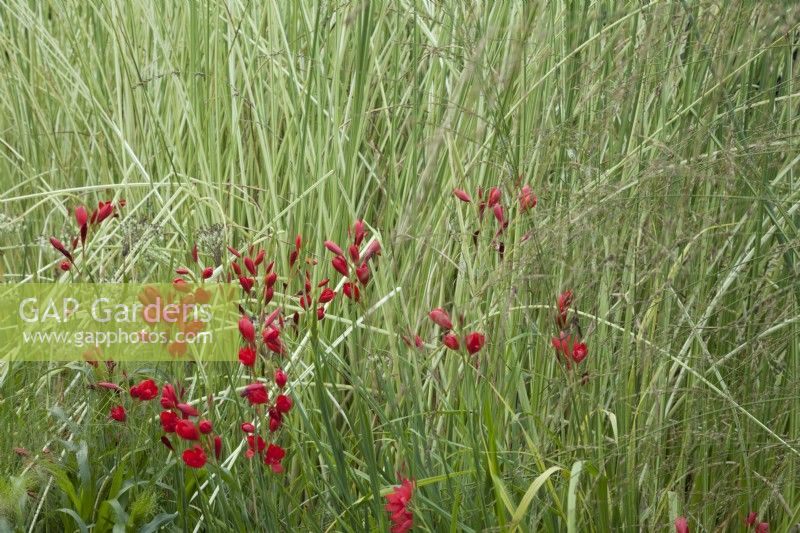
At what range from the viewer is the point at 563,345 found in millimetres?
1370

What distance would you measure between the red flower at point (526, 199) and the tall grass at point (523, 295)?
0.13 ft

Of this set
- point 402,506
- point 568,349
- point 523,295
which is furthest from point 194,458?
point 523,295

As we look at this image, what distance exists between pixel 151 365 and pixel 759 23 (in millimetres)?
1251

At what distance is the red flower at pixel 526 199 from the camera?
1.53 metres

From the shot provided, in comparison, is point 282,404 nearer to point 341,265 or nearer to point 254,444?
point 254,444

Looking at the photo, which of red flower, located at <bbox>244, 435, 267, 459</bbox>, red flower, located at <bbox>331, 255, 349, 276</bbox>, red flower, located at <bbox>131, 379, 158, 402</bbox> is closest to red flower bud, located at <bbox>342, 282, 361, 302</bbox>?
red flower, located at <bbox>331, 255, 349, 276</bbox>

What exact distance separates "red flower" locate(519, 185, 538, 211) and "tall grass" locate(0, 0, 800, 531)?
0.13 ft

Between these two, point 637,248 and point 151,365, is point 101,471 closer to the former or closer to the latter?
point 151,365

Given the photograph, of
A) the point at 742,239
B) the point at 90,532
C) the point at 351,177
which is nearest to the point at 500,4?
the point at 351,177

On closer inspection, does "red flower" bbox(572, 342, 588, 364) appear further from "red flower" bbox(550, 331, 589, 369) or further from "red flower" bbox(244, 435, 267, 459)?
"red flower" bbox(244, 435, 267, 459)

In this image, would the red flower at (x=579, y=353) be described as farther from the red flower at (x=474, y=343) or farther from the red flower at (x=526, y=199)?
the red flower at (x=526, y=199)

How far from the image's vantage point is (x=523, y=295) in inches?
69.2

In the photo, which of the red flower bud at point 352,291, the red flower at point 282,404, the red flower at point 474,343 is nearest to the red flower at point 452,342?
the red flower at point 474,343

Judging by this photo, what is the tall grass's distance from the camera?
4.50 ft
